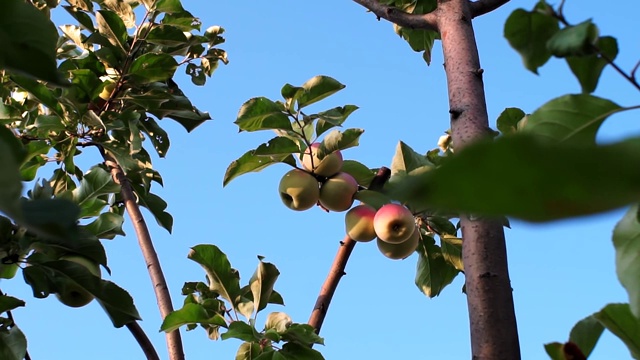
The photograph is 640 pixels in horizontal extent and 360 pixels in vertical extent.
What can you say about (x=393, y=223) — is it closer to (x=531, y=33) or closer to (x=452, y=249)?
(x=452, y=249)

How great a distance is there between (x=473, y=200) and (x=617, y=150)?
0.13 ft

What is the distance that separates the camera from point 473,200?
20 centimetres

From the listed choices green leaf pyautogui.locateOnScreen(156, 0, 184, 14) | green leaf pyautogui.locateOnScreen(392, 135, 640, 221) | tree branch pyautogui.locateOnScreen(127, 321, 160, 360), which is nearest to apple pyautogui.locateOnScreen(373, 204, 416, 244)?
tree branch pyautogui.locateOnScreen(127, 321, 160, 360)

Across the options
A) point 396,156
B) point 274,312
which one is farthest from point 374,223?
point 274,312

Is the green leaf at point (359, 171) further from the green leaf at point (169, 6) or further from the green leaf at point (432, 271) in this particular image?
the green leaf at point (169, 6)

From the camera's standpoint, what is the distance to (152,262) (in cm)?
230

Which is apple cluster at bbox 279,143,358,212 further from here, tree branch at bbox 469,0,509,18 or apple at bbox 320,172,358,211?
tree branch at bbox 469,0,509,18

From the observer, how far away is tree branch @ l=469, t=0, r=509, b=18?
68.7 inches

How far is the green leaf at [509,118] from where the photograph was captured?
186 centimetres

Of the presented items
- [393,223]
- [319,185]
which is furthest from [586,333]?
[319,185]

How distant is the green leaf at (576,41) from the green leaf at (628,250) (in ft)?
0.68

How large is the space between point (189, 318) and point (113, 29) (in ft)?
3.83

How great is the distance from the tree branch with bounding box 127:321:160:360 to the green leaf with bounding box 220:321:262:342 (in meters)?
0.18

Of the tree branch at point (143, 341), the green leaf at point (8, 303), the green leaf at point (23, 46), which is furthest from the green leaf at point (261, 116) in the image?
the green leaf at point (23, 46)
